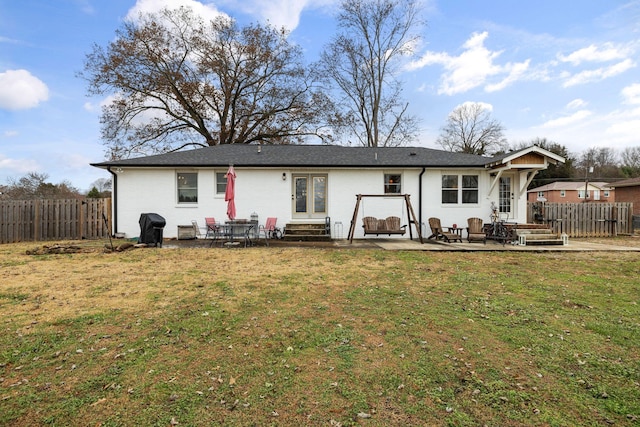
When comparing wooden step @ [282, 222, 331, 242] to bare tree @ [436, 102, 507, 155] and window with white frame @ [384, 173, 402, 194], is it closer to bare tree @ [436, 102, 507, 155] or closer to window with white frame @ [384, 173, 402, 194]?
window with white frame @ [384, 173, 402, 194]

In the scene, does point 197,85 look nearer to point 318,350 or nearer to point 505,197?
point 505,197

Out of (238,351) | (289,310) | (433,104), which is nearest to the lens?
(238,351)

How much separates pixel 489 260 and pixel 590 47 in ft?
37.7

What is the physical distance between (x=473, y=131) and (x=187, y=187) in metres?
35.0

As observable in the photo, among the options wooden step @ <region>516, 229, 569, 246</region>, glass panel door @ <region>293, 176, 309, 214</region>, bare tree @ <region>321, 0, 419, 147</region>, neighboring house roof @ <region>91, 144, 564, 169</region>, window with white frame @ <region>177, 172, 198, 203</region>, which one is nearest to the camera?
wooden step @ <region>516, 229, 569, 246</region>

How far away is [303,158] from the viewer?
46.4ft

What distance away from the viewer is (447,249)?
34.6 feet

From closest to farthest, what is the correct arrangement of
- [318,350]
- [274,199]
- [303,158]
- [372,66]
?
[318,350] < [274,199] < [303,158] < [372,66]

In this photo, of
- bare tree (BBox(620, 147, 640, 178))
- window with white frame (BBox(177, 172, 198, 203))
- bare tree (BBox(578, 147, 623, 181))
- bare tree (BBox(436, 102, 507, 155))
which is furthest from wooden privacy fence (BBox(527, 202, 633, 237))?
bare tree (BBox(578, 147, 623, 181))

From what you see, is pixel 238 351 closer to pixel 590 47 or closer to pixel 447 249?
pixel 447 249

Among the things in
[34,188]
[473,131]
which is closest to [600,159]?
[473,131]

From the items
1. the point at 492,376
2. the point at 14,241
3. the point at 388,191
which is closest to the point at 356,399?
the point at 492,376

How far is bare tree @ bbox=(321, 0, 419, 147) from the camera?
25.8 metres

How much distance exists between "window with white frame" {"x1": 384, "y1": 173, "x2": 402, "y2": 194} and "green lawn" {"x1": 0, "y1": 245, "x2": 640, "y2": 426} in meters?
7.38
